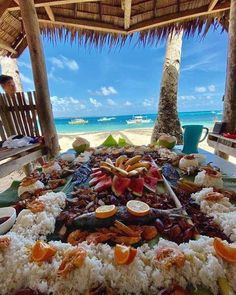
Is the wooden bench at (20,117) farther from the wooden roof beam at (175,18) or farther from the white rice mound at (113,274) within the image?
the white rice mound at (113,274)

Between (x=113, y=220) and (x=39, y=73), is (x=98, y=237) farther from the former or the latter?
(x=39, y=73)

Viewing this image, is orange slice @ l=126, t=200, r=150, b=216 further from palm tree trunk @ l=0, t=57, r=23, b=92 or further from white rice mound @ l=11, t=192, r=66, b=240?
palm tree trunk @ l=0, t=57, r=23, b=92

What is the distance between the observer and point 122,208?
4.00 feet

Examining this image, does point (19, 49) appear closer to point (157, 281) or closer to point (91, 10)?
point (91, 10)

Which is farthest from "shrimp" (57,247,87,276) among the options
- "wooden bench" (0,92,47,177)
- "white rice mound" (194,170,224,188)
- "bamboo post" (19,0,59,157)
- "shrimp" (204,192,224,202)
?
"bamboo post" (19,0,59,157)

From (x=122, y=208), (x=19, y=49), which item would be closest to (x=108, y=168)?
(x=122, y=208)

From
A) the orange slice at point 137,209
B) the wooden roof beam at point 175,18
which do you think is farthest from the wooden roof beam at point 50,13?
the orange slice at point 137,209

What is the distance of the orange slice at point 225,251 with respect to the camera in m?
0.84

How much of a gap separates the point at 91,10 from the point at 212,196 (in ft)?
13.4

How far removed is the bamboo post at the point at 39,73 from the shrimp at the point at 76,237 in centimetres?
273

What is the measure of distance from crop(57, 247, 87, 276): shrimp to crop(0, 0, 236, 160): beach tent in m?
2.95

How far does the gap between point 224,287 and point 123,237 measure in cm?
45

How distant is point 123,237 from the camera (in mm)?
1058

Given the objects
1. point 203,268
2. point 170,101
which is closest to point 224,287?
point 203,268
